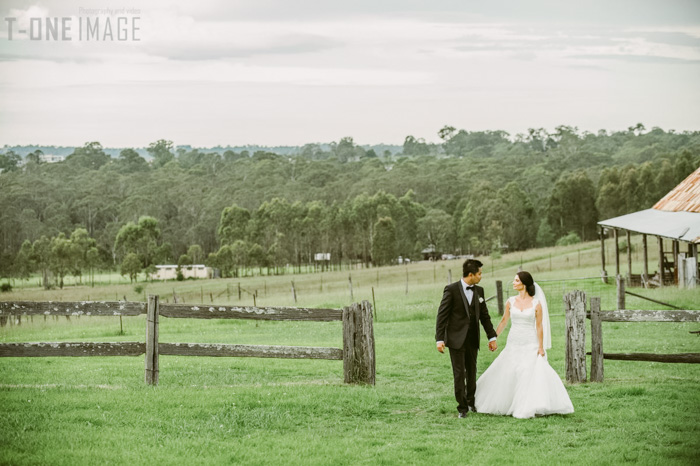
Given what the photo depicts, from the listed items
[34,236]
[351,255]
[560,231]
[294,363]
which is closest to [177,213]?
[34,236]

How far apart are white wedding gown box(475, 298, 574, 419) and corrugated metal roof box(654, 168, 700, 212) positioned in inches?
1234

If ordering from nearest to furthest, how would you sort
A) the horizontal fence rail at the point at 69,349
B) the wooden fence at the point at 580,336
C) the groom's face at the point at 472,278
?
the groom's face at the point at 472,278 < the horizontal fence rail at the point at 69,349 < the wooden fence at the point at 580,336

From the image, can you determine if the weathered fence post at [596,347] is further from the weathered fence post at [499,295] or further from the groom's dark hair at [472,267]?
the weathered fence post at [499,295]

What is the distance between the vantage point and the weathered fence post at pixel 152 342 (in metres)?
12.4

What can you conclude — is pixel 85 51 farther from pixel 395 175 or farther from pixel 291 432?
pixel 395 175

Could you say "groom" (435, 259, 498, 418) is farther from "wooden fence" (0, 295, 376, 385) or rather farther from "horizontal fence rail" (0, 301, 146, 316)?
"horizontal fence rail" (0, 301, 146, 316)

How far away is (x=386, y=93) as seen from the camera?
15188 cm

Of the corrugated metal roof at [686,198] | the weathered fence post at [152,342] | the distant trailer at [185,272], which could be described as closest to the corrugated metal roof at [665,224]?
the corrugated metal roof at [686,198]

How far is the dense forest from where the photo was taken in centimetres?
11050

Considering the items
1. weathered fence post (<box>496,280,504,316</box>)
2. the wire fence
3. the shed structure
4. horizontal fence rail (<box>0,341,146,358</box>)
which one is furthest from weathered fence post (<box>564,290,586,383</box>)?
the shed structure

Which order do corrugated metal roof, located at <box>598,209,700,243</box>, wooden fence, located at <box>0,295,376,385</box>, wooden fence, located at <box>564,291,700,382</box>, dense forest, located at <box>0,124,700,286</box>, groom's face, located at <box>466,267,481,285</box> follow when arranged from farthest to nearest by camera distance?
dense forest, located at <box>0,124,700,286</box> → corrugated metal roof, located at <box>598,209,700,243</box> → wooden fence, located at <box>564,291,700,382</box> → wooden fence, located at <box>0,295,376,385</box> → groom's face, located at <box>466,267,481,285</box>

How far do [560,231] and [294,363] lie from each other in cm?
10153

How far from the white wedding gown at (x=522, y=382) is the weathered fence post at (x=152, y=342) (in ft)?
15.8

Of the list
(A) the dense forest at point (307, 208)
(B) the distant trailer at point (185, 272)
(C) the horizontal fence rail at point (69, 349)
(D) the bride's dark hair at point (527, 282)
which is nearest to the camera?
(D) the bride's dark hair at point (527, 282)
